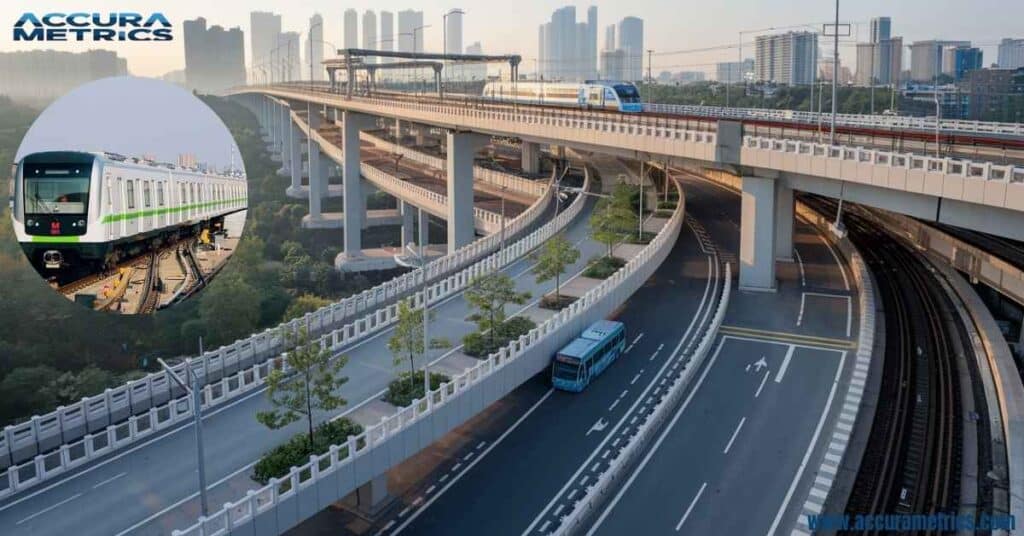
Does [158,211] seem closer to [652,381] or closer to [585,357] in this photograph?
[585,357]

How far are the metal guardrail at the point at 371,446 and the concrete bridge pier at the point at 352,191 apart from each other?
48102 mm

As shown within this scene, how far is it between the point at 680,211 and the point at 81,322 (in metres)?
36.6

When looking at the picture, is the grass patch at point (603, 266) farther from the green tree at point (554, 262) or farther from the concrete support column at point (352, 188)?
the concrete support column at point (352, 188)

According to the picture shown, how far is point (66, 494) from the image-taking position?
19.7 meters

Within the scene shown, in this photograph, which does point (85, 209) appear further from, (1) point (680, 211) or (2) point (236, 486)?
(1) point (680, 211)

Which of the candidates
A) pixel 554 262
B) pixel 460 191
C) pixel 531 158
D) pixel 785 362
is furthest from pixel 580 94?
pixel 785 362

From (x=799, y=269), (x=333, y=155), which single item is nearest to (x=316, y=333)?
(x=799, y=269)

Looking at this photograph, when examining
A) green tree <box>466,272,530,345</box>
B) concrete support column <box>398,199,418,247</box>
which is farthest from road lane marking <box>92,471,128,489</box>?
concrete support column <box>398,199,418,247</box>

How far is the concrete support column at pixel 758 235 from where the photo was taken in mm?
40562

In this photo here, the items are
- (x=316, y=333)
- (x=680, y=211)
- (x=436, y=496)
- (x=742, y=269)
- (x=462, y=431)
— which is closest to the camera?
(x=436, y=496)

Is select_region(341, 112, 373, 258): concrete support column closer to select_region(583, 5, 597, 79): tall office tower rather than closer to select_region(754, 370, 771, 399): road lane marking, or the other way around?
select_region(754, 370, 771, 399): road lane marking

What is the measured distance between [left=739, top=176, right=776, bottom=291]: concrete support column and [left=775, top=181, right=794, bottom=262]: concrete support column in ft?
15.7

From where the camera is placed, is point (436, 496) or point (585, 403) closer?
point (436, 496)

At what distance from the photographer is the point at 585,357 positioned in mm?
30188
